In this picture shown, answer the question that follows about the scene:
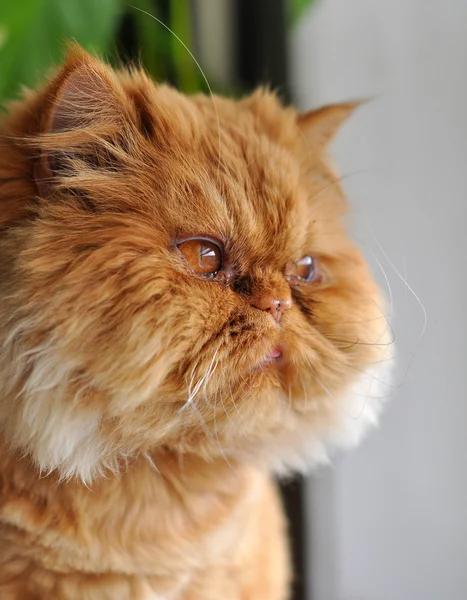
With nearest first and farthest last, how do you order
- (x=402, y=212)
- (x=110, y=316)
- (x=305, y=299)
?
(x=110, y=316)
(x=305, y=299)
(x=402, y=212)

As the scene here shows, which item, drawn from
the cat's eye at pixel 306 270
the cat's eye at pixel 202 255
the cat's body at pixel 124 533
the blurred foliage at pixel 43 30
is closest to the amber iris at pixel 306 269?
the cat's eye at pixel 306 270

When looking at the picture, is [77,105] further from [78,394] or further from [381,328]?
[381,328]

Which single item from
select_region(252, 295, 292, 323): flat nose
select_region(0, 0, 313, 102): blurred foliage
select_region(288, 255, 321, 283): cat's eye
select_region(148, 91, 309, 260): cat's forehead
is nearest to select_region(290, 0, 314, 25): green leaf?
select_region(0, 0, 313, 102): blurred foliage

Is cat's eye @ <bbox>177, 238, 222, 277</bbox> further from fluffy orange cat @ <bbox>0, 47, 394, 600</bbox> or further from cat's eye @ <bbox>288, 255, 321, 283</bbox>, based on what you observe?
cat's eye @ <bbox>288, 255, 321, 283</bbox>

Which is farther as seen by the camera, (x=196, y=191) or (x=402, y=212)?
(x=402, y=212)

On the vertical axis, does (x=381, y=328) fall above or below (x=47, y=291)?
below

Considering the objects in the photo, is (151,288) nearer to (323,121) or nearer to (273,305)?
(273,305)

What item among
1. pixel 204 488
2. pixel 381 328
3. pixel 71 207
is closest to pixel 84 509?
pixel 204 488

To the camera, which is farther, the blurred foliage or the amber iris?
the blurred foliage

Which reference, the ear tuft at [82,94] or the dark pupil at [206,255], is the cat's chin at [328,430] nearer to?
the dark pupil at [206,255]
